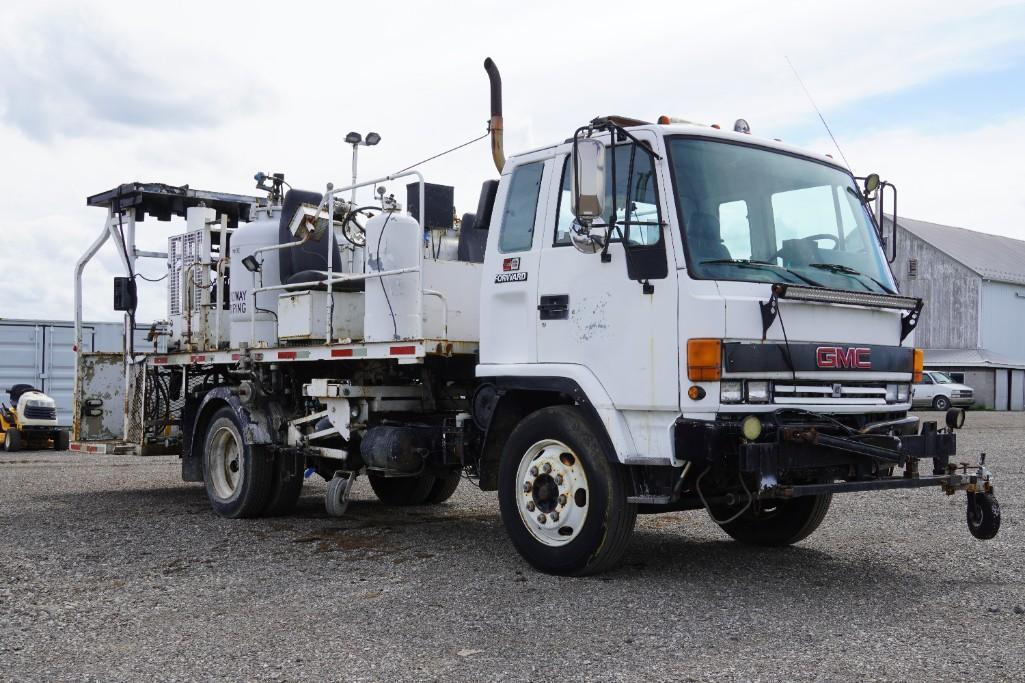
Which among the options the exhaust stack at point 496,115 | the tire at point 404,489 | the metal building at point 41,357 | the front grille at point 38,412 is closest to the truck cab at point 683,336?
the exhaust stack at point 496,115

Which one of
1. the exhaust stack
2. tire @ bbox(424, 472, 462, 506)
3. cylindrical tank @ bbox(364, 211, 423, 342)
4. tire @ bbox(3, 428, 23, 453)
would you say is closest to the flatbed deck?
cylindrical tank @ bbox(364, 211, 423, 342)

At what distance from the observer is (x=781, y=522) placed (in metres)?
8.02

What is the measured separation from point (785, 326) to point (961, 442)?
15509 millimetres

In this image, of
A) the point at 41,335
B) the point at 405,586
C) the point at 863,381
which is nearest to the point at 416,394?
the point at 405,586

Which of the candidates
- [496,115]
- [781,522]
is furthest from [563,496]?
[496,115]

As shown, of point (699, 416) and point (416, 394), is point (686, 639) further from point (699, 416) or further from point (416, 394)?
point (416, 394)

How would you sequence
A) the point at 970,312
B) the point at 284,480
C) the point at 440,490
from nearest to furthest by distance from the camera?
1. the point at 284,480
2. the point at 440,490
3. the point at 970,312

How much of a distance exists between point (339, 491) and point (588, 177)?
4.29 m

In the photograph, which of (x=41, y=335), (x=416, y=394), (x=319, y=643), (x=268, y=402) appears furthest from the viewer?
(x=41, y=335)

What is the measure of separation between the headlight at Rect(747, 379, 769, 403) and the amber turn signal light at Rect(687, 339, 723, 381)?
26 centimetres

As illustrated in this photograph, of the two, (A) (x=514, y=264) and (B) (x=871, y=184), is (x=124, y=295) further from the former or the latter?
(B) (x=871, y=184)

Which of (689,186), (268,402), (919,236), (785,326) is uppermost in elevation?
(919,236)

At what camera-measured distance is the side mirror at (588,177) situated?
241 inches

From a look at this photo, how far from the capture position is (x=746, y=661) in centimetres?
490
